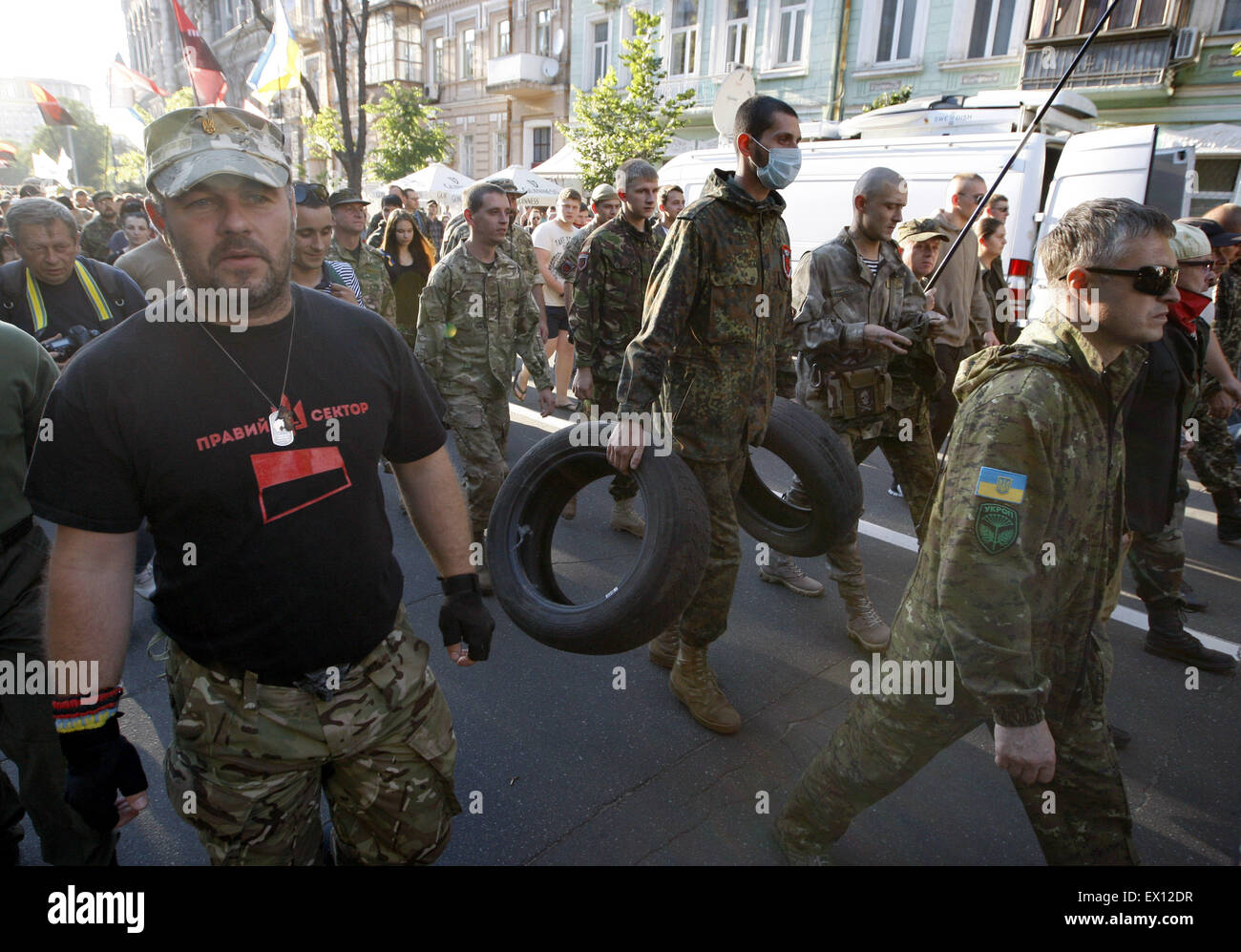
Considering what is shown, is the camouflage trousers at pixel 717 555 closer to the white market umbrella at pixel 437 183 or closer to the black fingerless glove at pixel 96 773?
the black fingerless glove at pixel 96 773

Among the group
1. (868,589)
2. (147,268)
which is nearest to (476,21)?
(147,268)

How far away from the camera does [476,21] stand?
30.0 meters

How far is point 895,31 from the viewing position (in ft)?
59.3

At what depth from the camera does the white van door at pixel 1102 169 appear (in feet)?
24.9

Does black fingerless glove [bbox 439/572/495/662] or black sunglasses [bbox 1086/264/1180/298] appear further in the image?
black fingerless glove [bbox 439/572/495/662]

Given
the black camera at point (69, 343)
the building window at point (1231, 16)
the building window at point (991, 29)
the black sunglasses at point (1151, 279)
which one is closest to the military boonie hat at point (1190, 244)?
the black sunglasses at point (1151, 279)

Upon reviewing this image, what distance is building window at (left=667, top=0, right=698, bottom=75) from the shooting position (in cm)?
2189

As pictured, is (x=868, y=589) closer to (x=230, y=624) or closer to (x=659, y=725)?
(x=659, y=725)

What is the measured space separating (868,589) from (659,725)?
1.88m

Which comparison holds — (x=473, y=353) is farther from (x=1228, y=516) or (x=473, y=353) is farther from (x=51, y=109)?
(x=51, y=109)

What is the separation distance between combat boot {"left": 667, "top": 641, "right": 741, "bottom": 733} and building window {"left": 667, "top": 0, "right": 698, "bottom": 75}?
2240cm

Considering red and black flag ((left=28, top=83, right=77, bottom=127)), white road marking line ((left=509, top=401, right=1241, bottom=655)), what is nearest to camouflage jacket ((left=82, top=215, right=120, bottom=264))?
white road marking line ((left=509, top=401, right=1241, bottom=655))

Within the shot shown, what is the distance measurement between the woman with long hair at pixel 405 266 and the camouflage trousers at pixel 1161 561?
598 centimetres

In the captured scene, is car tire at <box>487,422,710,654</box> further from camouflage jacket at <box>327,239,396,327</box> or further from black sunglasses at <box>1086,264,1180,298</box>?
camouflage jacket at <box>327,239,396,327</box>
